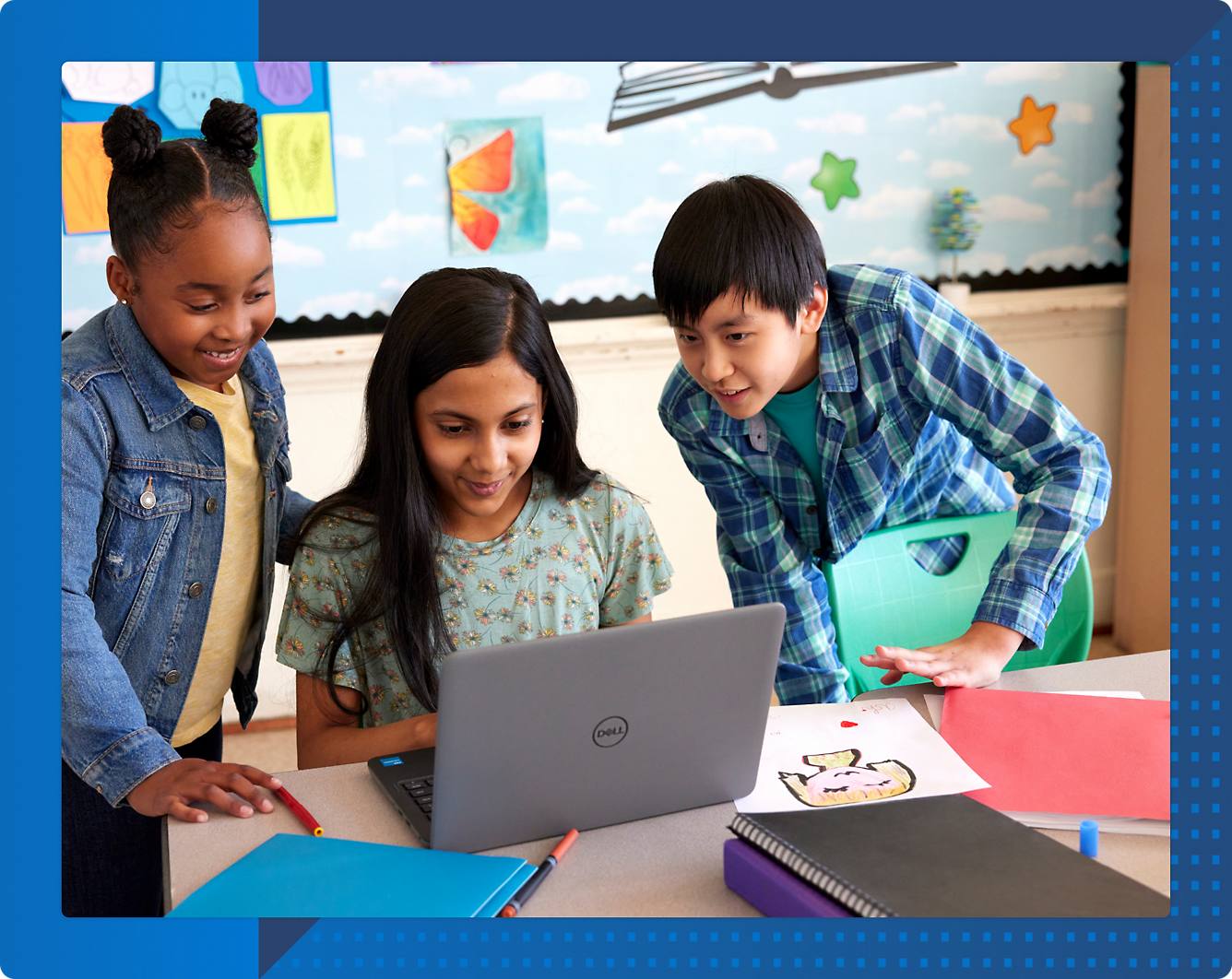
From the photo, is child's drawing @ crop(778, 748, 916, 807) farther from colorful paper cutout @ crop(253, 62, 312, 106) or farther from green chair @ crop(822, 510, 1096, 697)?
colorful paper cutout @ crop(253, 62, 312, 106)

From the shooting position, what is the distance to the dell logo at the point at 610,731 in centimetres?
78

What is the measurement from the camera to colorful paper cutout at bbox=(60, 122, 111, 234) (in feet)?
6.51

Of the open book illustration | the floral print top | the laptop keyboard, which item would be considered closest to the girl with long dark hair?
the floral print top

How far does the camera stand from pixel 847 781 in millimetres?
900

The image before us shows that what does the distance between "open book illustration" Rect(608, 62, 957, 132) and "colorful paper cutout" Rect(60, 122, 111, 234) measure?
107 centimetres

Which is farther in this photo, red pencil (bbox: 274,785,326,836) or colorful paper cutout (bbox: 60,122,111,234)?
colorful paper cutout (bbox: 60,122,111,234)

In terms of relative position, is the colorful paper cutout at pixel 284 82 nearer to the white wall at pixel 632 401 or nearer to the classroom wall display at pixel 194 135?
the classroom wall display at pixel 194 135

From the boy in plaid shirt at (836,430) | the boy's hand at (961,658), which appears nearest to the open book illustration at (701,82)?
the boy in plaid shirt at (836,430)

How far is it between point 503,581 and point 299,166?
1.53 m

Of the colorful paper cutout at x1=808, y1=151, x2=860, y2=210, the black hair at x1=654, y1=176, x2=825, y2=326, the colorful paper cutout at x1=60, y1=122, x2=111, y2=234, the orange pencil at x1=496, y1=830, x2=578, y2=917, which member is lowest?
the orange pencil at x1=496, y1=830, x2=578, y2=917

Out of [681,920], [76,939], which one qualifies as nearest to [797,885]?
[681,920]

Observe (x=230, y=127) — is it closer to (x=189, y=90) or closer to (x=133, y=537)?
(x=133, y=537)

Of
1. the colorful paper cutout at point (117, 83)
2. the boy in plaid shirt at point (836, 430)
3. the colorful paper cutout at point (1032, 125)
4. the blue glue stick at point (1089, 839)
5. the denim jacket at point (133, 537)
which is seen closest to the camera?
the blue glue stick at point (1089, 839)

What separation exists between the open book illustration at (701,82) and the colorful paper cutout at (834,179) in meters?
0.18
